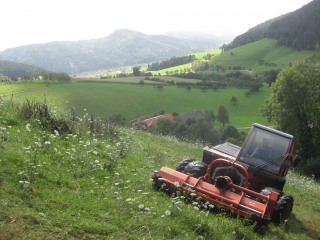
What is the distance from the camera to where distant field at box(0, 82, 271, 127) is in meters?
76.6

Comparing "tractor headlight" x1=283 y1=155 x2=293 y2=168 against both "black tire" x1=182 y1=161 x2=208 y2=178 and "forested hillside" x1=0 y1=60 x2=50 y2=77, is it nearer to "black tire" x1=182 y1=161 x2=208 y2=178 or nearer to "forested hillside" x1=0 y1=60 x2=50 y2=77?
"black tire" x1=182 y1=161 x2=208 y2=178

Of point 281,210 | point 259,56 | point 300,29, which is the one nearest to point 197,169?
point 281,210

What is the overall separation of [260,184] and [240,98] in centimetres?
9317

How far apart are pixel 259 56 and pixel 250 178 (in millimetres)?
179725

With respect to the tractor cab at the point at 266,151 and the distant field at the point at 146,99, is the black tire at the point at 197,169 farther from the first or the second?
the distant field at the point at 146,99

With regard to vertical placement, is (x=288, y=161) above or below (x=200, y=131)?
above

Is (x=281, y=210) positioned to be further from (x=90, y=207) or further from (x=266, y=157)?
(x=90, y=207)

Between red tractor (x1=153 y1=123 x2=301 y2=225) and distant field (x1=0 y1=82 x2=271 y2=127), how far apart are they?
68062 millimetres

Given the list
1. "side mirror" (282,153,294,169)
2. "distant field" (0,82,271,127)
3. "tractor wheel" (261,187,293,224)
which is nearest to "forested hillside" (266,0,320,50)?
"distant field" (0,82,271,127)

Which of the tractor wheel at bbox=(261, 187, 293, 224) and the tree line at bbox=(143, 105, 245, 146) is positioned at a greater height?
the tractor wheel at bbox=(261, 187, 293, 224)

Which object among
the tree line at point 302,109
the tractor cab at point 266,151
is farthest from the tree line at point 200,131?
the tractor cab at point 266,151

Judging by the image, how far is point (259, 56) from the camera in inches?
6467

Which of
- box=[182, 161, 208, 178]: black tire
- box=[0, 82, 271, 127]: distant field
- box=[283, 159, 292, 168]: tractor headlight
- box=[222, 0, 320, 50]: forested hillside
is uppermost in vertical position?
box=[222, 0, 320, 50]: forested hillside

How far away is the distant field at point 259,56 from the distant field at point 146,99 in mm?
60312
